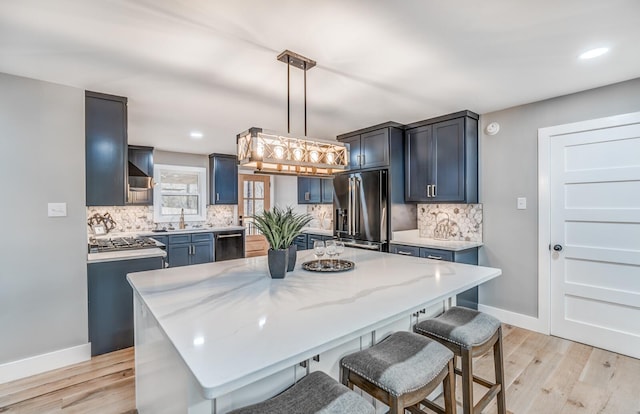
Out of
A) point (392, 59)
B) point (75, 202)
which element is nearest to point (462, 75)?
point (392, 59)

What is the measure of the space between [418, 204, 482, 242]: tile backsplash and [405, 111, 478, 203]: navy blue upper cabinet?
24cm

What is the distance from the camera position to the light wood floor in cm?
201

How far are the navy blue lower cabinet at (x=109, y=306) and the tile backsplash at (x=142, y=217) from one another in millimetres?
2293

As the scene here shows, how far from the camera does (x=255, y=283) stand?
1721mm

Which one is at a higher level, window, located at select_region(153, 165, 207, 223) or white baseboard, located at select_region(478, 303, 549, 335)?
window, located at select_region(153, 165, 207, 223)

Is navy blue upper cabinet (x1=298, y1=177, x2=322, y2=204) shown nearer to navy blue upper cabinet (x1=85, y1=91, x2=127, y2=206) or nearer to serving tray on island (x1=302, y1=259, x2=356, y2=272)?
navy blue upper cabinet (x1=85, y1=91, x2=127, y2=206)

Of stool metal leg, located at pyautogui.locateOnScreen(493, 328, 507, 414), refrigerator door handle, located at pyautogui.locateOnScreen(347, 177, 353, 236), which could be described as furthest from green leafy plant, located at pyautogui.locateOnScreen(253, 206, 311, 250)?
refrigerator door handle, located at pyautogui.locateOnScreen(347, 177, 353, 236)

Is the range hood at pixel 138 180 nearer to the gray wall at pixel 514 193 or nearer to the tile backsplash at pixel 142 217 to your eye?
the tile backsplash at pixel 142 217

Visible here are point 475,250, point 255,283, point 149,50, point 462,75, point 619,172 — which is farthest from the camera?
point 475,250

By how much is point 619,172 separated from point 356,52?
253cm

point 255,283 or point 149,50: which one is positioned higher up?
point 149,50

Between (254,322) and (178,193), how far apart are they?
523 centimetres

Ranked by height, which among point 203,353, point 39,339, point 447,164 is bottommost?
point 39,339

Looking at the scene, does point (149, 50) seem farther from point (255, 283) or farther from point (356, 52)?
point (255, 283)
